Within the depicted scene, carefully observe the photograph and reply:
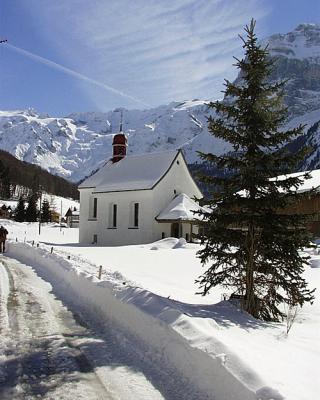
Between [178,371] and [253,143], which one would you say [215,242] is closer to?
[253,143]

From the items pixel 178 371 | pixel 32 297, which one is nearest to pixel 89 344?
pixel 178 371

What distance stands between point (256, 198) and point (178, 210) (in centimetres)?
2935

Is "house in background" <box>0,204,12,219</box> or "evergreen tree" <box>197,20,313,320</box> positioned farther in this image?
"house in background" <box>0,204,12,219</box>

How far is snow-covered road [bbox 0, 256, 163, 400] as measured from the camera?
17.4 ft

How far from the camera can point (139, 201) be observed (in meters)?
42.3

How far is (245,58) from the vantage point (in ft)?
37.3

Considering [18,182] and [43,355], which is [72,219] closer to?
[18,182]

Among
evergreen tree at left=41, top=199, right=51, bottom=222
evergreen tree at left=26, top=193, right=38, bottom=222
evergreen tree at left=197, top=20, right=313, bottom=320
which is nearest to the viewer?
evergreen tree at left=197, top=20, right=313, bottom=320

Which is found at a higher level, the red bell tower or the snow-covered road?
the red bell tower

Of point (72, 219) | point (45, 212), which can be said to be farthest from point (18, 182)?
point (45, 212)

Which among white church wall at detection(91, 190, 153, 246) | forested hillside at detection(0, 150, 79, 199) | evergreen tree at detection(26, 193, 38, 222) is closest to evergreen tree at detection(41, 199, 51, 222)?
evergreen tree at detection(26, 193, 38, 222)

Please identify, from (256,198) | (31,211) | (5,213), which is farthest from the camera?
(5,213)

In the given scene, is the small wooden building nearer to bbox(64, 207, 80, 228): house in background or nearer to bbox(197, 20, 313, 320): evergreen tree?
bbox(64, 207, 80, 228): house in background

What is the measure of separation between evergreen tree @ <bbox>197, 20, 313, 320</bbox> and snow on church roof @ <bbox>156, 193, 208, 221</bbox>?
2761 cm
